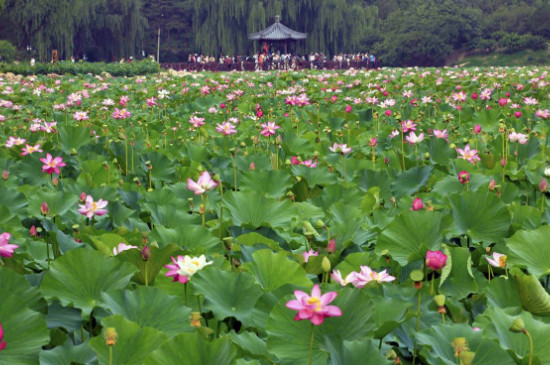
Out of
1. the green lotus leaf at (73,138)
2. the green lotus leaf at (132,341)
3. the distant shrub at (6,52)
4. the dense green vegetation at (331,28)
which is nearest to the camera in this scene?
the green lotus leaf at (132,341)

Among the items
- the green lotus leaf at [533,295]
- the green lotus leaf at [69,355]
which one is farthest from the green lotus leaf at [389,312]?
the green lotus leaf at [69,355]

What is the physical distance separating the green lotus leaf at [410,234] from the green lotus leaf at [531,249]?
15cm

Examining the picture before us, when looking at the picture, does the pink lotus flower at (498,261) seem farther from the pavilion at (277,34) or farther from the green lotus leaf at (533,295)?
the pavilion at (277,34)

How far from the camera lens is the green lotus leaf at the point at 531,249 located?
1234 mm

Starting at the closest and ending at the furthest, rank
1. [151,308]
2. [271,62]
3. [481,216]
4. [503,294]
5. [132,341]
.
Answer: [132,341], [151,308], [503,294], [481,216], [271,62]

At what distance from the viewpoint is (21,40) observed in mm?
21438

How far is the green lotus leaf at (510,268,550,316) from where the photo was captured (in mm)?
1022

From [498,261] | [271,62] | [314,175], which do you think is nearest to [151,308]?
[498,261]

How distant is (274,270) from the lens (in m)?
1.11

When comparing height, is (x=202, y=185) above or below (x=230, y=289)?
above

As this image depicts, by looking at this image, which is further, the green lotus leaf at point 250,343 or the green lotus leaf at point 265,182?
the green lotus leaf at point 265,182

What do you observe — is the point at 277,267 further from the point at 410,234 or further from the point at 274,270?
the point at 410,234

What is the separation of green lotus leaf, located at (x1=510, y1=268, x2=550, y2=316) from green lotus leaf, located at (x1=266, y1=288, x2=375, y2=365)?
1.10ft

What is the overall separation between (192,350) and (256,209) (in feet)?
2.58
